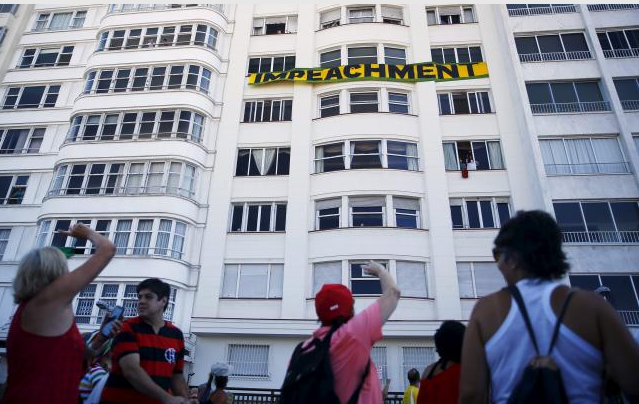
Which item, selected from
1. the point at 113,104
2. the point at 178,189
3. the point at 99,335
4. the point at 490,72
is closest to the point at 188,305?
the point at 178,189

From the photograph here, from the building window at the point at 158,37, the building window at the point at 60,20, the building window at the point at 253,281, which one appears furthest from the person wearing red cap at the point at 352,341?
the building window at the point at 60,20

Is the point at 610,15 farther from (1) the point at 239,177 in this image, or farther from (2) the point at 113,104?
(2) the point at 113,104

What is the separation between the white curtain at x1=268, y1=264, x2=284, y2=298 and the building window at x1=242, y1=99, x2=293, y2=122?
327 inches

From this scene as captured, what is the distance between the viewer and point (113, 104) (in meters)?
21.6

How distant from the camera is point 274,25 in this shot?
81.4ft

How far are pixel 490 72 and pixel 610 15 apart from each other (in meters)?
7.63

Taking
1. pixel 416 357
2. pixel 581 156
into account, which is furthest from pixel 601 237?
pixel 416 357

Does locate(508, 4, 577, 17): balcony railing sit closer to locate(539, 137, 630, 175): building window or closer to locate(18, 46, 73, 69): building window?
locate(539, 137, 630, 175): building window

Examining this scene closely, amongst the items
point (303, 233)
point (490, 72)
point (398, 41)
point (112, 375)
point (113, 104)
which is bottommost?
point (112, 375)

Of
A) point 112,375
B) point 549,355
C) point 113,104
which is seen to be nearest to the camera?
point 549,355

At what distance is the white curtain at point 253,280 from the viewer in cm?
1789

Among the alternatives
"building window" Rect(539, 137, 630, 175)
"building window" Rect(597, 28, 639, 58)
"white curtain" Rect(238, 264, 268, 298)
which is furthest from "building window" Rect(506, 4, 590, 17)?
"white curtain" Rect(238, 264, 268, 298)

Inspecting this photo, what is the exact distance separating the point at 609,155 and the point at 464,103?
723cm

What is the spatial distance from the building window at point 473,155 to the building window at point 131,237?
13407 mm
